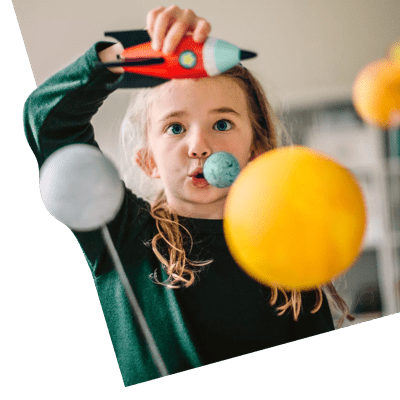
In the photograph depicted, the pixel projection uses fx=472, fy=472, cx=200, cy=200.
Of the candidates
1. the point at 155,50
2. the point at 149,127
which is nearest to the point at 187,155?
the point at 149,127

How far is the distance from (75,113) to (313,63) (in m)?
0.54

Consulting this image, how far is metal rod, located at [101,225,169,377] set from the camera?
38.2 inches

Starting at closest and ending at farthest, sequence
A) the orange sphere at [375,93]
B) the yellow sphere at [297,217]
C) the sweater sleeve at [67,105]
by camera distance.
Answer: the yellow sphere at [297,217], the sweater sleeve at [67,105], the orange sphere at [375,93]

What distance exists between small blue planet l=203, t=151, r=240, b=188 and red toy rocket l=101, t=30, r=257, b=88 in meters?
0.16

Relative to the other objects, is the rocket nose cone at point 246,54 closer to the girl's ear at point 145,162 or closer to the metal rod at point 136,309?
the girl's ear at point 145,162

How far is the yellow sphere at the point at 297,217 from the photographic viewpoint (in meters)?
0.75

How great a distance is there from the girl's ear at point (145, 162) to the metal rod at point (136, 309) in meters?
0.16

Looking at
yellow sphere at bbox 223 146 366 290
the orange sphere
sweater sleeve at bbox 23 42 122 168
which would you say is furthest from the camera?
the orange sphere

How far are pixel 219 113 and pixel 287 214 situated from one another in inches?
11.7

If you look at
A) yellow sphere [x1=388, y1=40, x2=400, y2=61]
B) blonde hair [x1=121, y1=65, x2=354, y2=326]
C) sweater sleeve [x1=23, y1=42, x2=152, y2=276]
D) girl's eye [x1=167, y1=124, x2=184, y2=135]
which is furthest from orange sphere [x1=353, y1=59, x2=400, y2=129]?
sweater sleeve [x1=23, y1=42, x2=152, y2=276]

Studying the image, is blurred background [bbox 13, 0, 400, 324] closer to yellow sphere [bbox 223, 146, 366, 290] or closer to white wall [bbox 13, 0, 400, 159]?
white wall [bbox 13, 0, 400, 159]

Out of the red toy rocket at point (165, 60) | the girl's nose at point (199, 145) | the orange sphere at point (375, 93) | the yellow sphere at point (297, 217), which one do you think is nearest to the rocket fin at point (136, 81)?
the red toy rocket at point (165, 60)

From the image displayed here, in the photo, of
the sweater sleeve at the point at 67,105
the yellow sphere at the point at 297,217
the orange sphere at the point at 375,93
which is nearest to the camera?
the yellow sphere at the point at 297,217

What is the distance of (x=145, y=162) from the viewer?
959 mm
